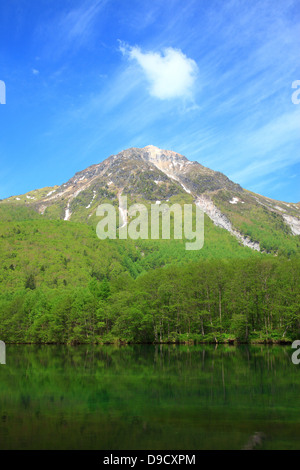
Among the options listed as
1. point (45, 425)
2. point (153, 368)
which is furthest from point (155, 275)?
point (45, 425)

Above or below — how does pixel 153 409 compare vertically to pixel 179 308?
below

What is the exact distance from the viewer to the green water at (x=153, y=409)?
14.9 meters

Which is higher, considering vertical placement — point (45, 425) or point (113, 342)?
point (45, 425)

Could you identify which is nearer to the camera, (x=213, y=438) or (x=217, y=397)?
(x=213, y=438)

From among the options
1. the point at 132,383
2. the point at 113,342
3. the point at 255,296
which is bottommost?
the point at 113,342

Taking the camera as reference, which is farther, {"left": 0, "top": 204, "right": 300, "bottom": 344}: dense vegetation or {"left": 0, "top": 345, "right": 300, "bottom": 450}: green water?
{"left": 0, "top": 204, "right": 300, "bottom": 344}: dense vegetation

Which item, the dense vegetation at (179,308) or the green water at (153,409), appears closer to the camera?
the green water at (153,409)

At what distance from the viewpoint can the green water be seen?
1493cm

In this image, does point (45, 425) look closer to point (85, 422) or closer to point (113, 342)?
point (85, 422)

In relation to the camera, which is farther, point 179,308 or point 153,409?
point 179,308

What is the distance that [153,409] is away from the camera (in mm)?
20141
